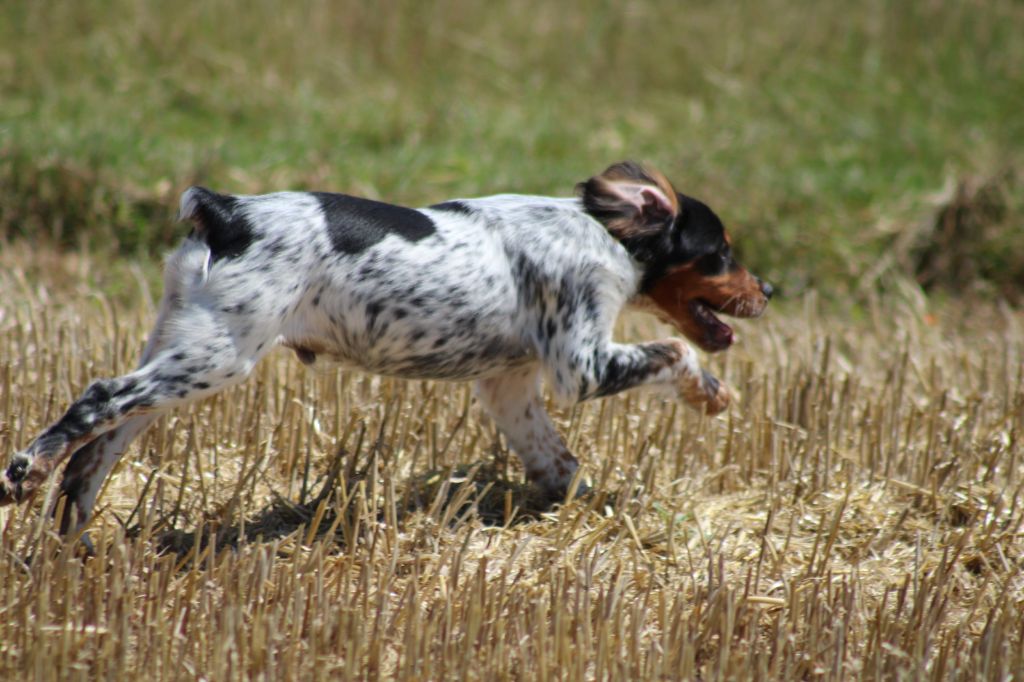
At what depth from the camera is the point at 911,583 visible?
4094 millimetres

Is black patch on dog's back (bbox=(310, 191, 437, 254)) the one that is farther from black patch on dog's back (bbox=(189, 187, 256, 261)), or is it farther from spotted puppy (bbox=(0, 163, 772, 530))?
black patch on dog's back (bbox=(189, 187, 256, 261))

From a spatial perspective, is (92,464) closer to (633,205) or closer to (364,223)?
(364,223)

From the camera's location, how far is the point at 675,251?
4.26 metres

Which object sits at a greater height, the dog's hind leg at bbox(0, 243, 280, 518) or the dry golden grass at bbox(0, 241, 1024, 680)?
the dog's hind leg at bbox(0, 243, 280, 518)

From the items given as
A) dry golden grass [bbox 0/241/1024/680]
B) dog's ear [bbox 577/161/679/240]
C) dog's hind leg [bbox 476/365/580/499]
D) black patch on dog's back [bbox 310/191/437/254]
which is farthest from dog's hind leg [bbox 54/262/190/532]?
dog's ear [bbox 577/161/679/240]

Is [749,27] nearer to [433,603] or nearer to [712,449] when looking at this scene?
[712,449]

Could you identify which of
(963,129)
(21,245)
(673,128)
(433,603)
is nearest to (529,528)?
(433,603)

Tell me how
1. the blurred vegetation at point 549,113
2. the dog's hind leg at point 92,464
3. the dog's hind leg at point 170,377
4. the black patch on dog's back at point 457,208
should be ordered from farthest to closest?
the blurred vegetation at point 549,113, the black patch on dog's back at point 457,208, the dog's hind leg at point 92,464, the dog's hind leg at point 170,377

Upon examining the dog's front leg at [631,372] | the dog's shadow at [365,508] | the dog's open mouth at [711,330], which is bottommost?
the dog's shadow at [365,508]

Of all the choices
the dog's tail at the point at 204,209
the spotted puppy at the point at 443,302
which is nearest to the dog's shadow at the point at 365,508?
the spotted puppy at the point at 443,302

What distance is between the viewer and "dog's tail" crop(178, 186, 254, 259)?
3.68 m

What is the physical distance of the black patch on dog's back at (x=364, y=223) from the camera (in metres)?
3.85

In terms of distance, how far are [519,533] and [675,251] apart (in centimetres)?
107

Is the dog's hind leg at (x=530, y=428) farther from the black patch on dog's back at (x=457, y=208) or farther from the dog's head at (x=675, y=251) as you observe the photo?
the black patch on dog's back at (x=457, y=208)
